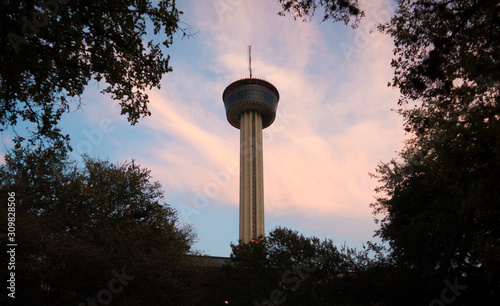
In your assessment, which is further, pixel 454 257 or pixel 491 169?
pixel 454 257

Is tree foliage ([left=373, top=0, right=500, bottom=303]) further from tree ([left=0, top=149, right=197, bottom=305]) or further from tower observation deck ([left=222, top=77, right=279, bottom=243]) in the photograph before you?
tower observation deck ([left=222, top=77, right=279, bottom=243])

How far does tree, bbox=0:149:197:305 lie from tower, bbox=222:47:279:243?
169 feet

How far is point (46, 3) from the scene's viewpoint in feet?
22.8

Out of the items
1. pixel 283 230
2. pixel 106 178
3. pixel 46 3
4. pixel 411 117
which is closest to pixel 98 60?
pixel 46 3

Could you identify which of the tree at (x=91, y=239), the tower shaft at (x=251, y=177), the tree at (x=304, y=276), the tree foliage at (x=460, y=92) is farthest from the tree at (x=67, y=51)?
the tower shaft at (x=251, y=177)

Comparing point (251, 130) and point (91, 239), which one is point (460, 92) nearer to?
point (91, 239)

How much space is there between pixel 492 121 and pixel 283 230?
22.7m

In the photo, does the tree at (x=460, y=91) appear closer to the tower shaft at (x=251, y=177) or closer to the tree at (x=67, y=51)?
the tree at (x=67, y=51)

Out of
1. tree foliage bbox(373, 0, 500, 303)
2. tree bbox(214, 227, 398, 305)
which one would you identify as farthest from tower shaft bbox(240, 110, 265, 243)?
tree foliage bbox(373, 0, 500, 303)

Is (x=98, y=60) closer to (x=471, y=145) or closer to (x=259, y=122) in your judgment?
(x=471, y=145)

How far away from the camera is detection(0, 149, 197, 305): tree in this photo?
1314 cm

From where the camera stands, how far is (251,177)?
8406 centimetres

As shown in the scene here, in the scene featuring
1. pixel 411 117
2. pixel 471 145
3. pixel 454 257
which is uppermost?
pixel 411 117

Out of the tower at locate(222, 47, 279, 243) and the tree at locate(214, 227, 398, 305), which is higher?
the tower at locate(222, 47, 279, 243)
